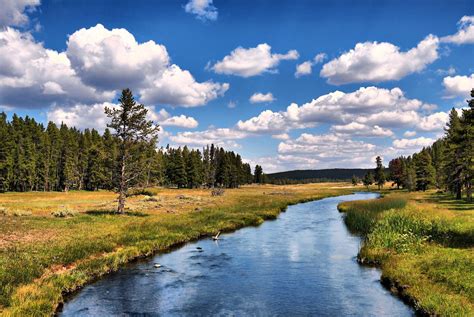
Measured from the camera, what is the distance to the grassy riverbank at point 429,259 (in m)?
17.5

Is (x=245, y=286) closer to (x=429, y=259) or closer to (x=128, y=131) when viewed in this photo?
(x=429, y=259)

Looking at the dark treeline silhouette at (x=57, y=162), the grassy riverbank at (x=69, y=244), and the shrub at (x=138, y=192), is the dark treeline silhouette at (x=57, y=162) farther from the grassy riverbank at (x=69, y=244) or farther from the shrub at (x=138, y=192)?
the grassy riverbank at (x=69, y=244)

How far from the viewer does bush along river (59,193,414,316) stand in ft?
61.0

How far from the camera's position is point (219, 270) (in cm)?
2648

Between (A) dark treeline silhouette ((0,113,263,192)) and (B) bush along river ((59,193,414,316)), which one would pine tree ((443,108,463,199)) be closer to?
(B) bush along river ((59,193,414,316))

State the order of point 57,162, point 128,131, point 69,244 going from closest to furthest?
point 69,244
point 128,131
point 57,162

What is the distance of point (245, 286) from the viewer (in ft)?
74.0

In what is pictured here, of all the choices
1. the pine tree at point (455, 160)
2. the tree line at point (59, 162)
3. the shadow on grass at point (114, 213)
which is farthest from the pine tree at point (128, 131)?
the pine tree at point (455, 160)

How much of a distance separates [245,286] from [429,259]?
11123mm

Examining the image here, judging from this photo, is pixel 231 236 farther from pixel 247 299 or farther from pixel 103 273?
pixel 247 299

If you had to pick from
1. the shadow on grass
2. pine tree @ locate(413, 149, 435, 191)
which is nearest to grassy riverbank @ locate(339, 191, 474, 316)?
the shadow on grass

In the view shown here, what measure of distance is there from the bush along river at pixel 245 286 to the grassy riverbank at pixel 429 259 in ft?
3.43

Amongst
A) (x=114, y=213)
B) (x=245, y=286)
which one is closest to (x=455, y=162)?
(x=114, y=213)

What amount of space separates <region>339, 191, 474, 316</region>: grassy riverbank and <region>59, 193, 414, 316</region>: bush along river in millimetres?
1044
